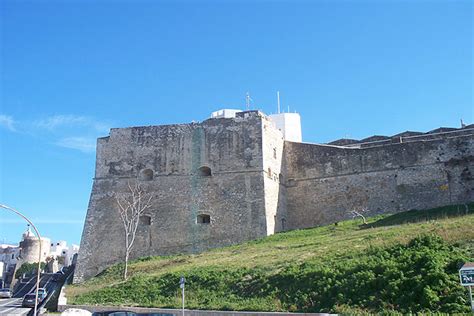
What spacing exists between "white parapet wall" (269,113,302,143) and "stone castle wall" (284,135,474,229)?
37.0 ft

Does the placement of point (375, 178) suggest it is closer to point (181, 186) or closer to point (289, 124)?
point (181, 186)

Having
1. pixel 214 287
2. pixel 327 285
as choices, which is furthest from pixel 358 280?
pixel 214 287

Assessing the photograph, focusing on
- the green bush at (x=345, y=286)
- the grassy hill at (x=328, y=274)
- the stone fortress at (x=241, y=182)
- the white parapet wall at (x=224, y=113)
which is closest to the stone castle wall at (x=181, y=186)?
the stone fortress at (x=241, y=182)

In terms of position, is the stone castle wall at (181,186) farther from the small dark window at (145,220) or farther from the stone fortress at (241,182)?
the small dark window at (145,220)

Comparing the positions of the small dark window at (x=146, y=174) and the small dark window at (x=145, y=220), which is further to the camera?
the small dark window at (x=146, y=174)

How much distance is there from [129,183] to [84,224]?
133 inches

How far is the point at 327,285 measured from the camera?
13.0m

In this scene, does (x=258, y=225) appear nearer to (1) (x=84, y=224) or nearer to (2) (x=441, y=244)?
(1) (x=84, y=224)

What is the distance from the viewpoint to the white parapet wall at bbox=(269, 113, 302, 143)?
39650 millimetres

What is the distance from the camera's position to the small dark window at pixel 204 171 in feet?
85.8

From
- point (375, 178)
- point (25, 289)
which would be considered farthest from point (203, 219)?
point (25, 289)

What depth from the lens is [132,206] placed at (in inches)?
1022

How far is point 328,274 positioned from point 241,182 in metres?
12.2

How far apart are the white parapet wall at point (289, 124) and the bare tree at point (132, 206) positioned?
1619cm
